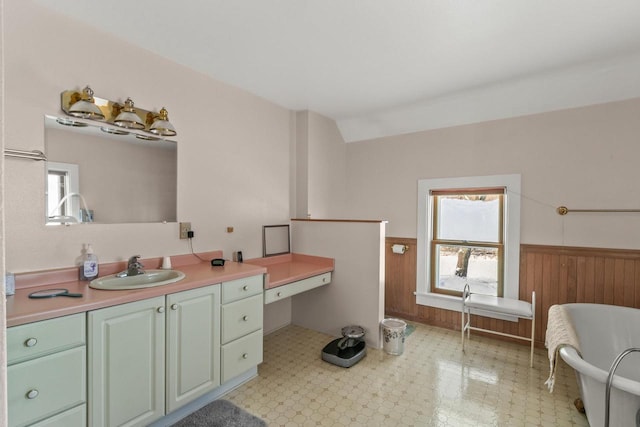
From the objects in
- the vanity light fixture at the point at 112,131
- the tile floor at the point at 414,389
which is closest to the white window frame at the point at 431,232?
the tile floor at the point at 414,389

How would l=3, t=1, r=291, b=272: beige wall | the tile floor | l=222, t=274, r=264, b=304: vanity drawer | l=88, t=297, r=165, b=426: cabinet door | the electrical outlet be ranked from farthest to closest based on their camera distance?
the electrical outlet, l=222, t=274, r=264, b=304: vanity drawer, the tile floor, l=3, t=1, r=291, b=272: beige wall, l=88, t=297, r=165, b=426: cabinet door

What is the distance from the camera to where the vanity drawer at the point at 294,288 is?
8.21ft

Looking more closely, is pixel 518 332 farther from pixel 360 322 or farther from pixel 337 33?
pixel 337 33

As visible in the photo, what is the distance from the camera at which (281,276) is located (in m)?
2.70

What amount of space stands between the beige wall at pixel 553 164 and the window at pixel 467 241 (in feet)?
0.77

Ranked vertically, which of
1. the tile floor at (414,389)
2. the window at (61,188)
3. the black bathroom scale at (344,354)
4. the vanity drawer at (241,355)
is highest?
the window at (61,188)

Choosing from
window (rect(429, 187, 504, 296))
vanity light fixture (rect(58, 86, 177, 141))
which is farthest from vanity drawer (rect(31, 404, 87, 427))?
window (rect(429, 187, 504, 296))

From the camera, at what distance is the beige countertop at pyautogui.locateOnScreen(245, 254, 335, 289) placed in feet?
8.57

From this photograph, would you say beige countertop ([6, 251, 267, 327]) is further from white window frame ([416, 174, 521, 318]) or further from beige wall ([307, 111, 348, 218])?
white window frame ([416, 174, 521, 318])

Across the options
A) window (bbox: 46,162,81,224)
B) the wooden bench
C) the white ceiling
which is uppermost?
the white ceiling

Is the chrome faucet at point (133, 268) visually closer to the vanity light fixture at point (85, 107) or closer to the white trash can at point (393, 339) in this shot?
the vanity light fixture at point (85, 107)

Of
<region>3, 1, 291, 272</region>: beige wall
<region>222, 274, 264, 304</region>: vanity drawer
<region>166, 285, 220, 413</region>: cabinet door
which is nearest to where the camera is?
<region>3, 1, 291, 272</region>: beige wall

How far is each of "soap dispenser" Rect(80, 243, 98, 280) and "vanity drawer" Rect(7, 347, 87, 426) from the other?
22.9 inches

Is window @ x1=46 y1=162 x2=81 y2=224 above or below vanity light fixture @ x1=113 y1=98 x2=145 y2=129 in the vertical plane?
below
